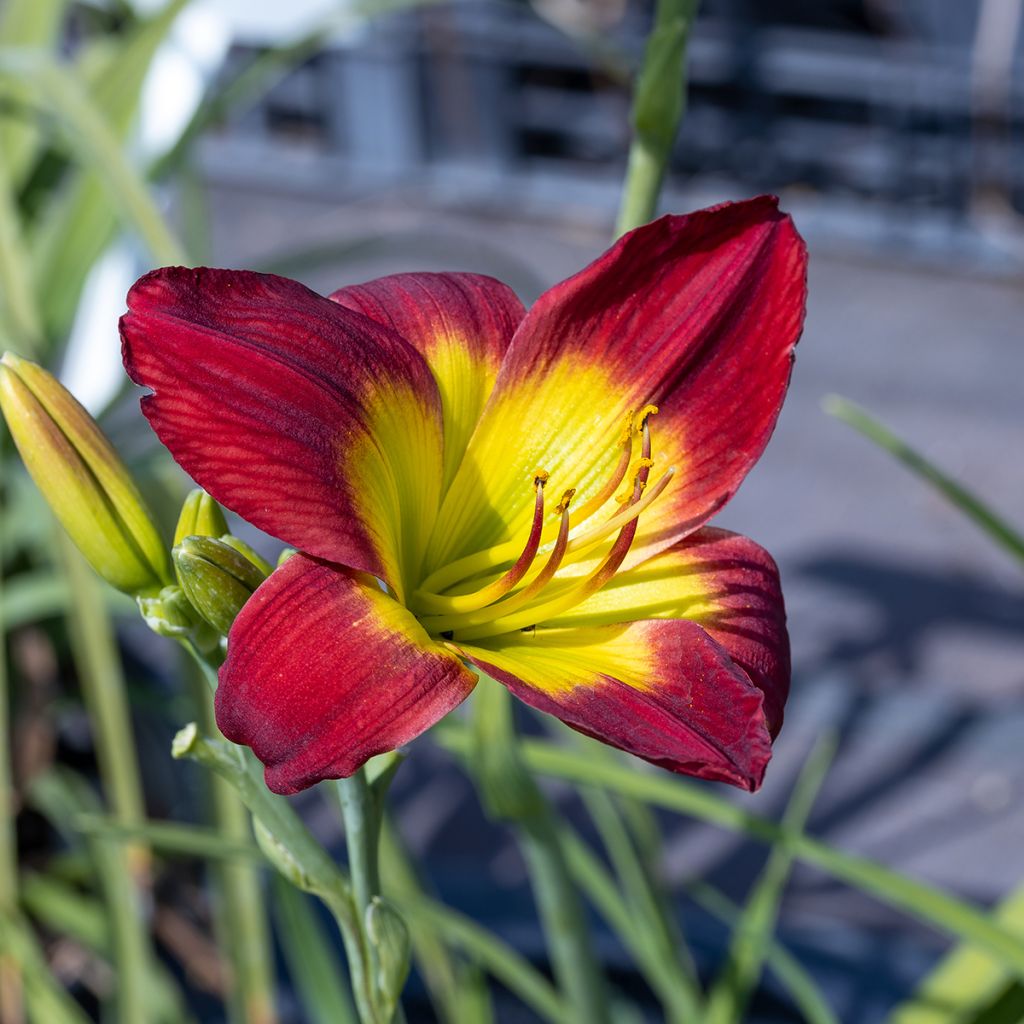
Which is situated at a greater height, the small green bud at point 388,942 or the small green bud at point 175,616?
the small green bud at point 175,616

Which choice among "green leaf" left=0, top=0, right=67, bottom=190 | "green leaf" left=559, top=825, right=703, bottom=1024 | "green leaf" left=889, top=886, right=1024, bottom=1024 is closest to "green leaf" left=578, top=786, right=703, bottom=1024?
"green leaf" left=559, top=825, right=703, bottom=1024

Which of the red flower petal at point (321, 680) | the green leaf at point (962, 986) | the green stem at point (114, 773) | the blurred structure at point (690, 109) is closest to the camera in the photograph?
the red flower petal at point (321, 680)

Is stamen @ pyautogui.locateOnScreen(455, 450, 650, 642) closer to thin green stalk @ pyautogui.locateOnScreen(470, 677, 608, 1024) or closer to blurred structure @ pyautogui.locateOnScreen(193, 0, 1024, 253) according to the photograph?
thin green stalk @ pyautogui.locateOnScreen(470, 677, 608, 1024)

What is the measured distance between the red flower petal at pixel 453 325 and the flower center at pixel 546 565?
35 mm

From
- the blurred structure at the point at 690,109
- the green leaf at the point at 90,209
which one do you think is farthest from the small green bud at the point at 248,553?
→ the blurred structure at the point at 690,109

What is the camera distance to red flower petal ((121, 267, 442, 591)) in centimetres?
33

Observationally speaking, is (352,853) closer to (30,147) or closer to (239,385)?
(239,385)

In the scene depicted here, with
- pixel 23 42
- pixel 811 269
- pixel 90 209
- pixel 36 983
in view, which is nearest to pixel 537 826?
pixel 36 983

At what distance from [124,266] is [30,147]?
0.25 m

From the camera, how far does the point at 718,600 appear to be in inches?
15.9

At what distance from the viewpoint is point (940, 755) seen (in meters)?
1.54

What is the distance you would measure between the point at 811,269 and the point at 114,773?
2.02m

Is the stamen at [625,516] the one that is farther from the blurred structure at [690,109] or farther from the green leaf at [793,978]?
the blurred structure at [690,109]

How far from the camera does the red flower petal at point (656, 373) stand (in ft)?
1.28
